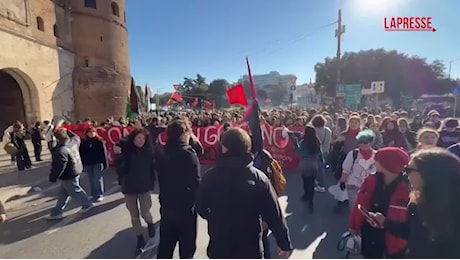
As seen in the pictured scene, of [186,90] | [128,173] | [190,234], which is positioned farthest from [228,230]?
[186,90]

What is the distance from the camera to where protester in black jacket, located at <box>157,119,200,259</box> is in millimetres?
2932

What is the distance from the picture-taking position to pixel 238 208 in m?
2.01

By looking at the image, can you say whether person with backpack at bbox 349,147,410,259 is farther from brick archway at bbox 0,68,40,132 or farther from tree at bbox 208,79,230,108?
tree at bbox 208,79,230,108

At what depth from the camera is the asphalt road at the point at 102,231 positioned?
3.86 metres

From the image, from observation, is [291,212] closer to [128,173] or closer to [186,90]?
[128,173]

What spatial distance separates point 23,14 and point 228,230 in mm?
21807

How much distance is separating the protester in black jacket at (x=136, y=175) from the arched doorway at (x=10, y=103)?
66.1 feet

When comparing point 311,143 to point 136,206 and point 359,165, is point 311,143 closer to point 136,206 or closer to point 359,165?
point 359,165

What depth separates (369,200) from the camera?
8.20ft

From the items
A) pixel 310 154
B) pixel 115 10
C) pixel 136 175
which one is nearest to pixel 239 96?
pixel 310 154

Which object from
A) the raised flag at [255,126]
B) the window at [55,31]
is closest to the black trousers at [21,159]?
the raised flag at [255,126]

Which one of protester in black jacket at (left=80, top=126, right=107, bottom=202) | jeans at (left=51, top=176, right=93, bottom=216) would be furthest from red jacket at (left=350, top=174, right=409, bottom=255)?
protester in black jacket at (left=80, top=126, right=107, bottom=202)

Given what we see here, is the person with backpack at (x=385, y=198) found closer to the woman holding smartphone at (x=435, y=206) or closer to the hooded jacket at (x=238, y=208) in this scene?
the woman holding smartphone at (x=435, y=206)

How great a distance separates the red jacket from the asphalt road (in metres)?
1.34
